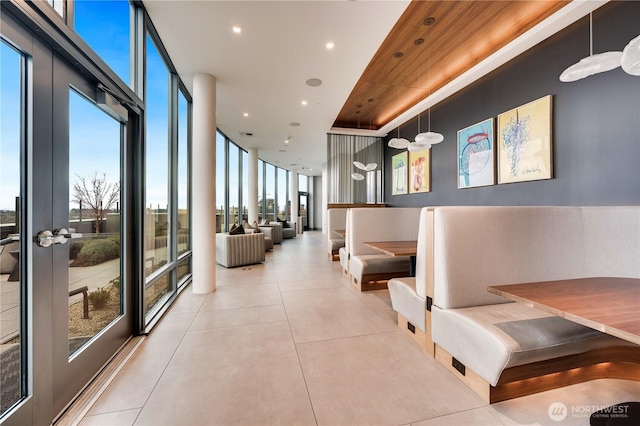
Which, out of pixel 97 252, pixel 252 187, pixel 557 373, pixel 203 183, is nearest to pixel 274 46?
pixel 203 183

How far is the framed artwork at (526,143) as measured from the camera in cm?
319

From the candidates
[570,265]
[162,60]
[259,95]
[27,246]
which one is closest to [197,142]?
[162,60]

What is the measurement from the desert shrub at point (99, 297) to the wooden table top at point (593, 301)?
2.82 metres

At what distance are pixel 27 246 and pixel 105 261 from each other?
2.82 feet

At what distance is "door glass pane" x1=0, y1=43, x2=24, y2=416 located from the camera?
1209 millimetres

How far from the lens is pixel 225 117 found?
580 centimetres

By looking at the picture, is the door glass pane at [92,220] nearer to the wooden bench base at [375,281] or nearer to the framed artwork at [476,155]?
the wooden bench base at [375,281]

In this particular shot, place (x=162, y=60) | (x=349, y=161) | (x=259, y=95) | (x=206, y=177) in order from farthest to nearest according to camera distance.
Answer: (x=349, y=161)
(x=259, y=95)
(x=206, y=177)
(x=162, y=60)

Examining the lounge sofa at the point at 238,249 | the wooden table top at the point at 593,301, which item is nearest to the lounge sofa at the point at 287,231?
the lounge sofa at the point at 238,249

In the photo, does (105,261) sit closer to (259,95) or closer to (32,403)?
(32,403)

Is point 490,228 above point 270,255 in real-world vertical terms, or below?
above

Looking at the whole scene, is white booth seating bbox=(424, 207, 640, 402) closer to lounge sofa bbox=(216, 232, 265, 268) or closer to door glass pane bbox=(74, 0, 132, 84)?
door glass pane bbox=(74, 0, 132, 84)

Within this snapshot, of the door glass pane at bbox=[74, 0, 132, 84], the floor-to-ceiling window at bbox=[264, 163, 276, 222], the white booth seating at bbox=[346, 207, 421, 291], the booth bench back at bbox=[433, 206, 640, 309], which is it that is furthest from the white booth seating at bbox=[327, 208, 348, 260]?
the floor-to-ceiling window at bbox=[264, 163, 276, 222]

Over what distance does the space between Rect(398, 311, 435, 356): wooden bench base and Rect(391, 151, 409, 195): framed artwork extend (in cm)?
434
